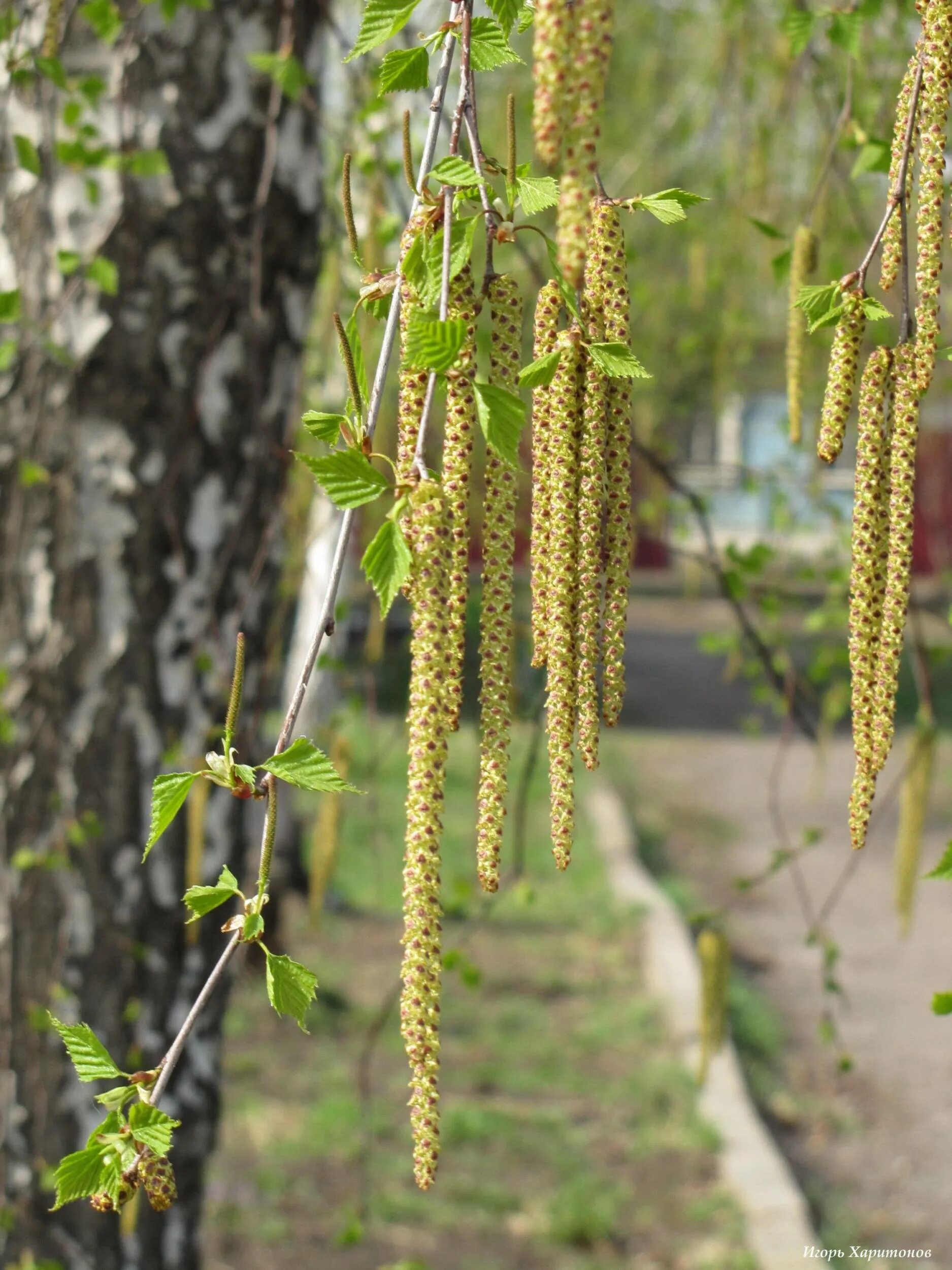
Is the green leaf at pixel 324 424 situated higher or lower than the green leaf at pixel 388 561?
higher

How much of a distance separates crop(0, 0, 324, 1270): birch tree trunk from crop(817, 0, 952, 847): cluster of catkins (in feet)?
4.61

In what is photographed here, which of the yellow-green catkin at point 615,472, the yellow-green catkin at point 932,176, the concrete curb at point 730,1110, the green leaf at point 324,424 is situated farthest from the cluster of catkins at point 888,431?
the concrete curb at point 730,1110

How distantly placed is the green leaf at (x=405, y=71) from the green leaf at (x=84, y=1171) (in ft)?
2.86

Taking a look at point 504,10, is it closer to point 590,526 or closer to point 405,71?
point 405,71

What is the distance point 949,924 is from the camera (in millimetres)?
6832

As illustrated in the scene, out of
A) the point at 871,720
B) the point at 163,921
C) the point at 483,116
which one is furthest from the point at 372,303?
the point at 483,116

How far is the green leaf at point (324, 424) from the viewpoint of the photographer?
0.97 meters

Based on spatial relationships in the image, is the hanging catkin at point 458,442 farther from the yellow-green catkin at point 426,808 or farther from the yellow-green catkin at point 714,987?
the yellow-green catkin at point 714,987

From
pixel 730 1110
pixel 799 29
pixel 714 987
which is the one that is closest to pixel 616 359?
pixel 799 29

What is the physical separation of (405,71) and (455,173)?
0.23 m

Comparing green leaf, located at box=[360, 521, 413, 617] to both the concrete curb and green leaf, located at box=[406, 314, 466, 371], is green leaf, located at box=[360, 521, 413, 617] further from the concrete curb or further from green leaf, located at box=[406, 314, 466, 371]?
the concrete curb

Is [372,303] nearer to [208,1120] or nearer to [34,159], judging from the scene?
[34,159]

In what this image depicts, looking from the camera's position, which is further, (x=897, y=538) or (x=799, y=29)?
(x=799, y=29)

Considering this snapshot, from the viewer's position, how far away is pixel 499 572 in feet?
3.32
